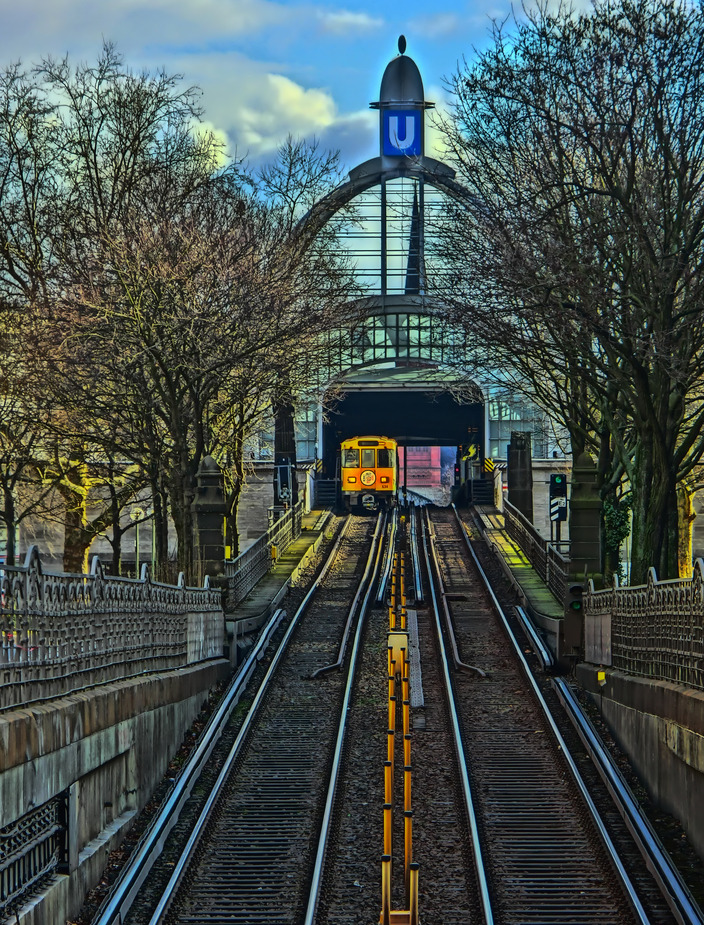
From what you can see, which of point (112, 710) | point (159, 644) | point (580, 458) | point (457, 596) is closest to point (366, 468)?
Answer: point (457, 596)

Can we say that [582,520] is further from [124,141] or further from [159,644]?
[124,141]

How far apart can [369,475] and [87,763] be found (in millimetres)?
44265

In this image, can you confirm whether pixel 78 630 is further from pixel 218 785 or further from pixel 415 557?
pixel 415 557

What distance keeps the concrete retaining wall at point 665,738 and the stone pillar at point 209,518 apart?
11.4 m

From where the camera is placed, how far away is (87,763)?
1158 centimetres

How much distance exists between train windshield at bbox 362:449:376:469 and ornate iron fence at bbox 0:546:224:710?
36.6 meters

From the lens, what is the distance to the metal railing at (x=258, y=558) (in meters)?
28.2

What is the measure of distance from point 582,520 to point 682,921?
Result: 16.4m

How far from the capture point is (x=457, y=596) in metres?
31.9

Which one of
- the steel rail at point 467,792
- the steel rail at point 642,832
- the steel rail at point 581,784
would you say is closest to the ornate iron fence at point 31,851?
the steel rail at point 467,792

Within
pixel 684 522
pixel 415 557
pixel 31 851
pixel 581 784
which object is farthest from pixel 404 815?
pixel 415 557

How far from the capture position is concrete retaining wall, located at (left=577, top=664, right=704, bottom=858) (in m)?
11.9

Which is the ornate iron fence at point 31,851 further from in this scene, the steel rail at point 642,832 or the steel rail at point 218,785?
the steel rail at point 642,832

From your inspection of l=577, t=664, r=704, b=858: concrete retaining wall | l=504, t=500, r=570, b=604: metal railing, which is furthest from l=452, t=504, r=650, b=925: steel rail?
l=504, t=500, r=570, b=604: metal railing
